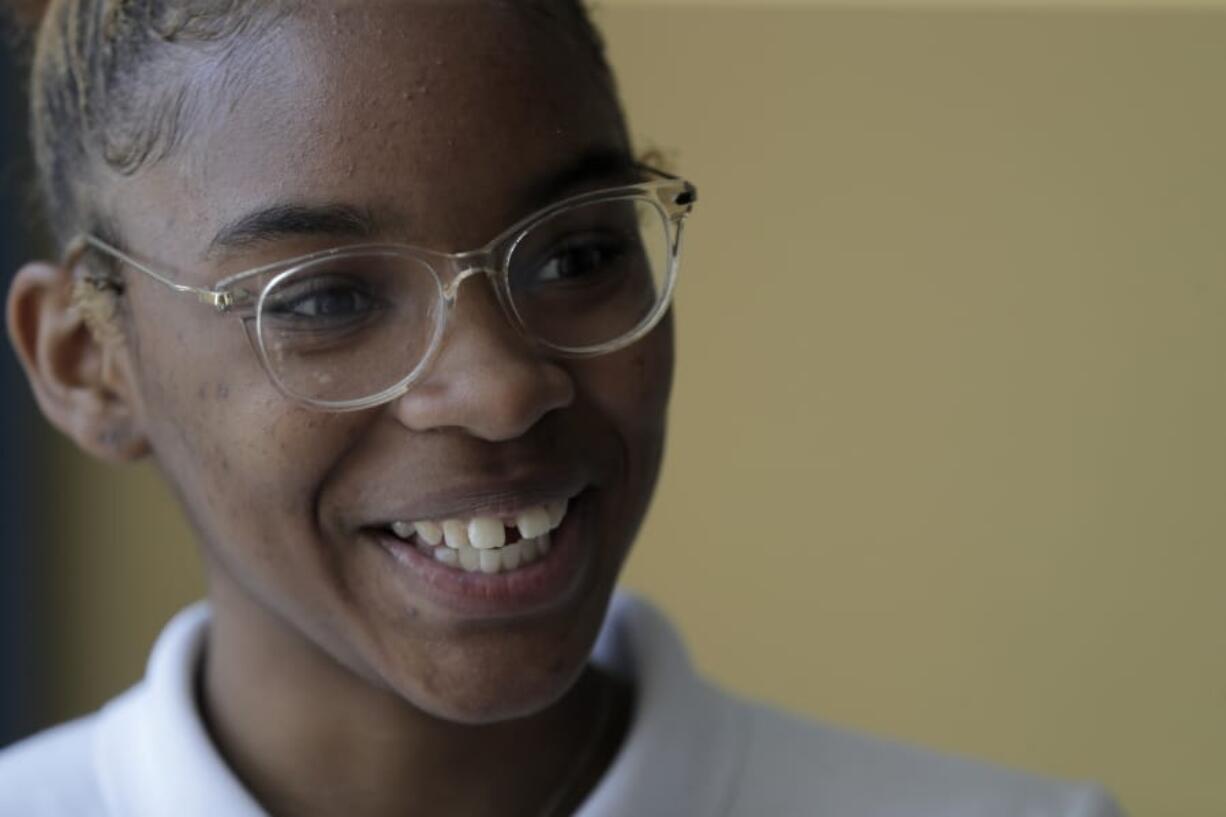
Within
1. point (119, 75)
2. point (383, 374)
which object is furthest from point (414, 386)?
point (119, 75)

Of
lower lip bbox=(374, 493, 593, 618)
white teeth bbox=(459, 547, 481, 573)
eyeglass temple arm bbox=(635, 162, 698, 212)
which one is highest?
eyeglass temple arm bbox=(635, 162, 698, 212)

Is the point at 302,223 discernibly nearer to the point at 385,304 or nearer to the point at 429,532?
the point at 385,304

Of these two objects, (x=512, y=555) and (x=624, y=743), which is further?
(x=624, y=743)

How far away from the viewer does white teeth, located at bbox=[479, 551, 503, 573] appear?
846 millimetres

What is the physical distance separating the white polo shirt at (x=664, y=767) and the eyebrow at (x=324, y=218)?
1.09 ft

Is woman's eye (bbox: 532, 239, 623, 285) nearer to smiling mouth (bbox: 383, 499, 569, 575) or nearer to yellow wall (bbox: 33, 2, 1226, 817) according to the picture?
smiling mouth (bbox: 383, 499, 569, 575)

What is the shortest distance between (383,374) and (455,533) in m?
0.10

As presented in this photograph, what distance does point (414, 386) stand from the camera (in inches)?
31.8

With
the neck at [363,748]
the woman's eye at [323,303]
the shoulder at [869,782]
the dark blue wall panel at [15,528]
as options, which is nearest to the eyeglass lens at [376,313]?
the woman's eye at [323,303]

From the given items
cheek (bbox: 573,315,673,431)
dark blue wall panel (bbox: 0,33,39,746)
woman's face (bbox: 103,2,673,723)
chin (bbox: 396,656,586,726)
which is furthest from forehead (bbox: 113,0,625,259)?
dark blue wall panel (bbox: 0,33,39,746)

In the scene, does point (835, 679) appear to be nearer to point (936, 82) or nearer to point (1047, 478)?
point (1047, 478)

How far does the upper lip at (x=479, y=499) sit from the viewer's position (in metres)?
0.82

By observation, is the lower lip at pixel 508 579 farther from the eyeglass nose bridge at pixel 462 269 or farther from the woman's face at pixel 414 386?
the eyeglass nose bridge at pixel 462 269

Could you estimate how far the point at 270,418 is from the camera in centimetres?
82
